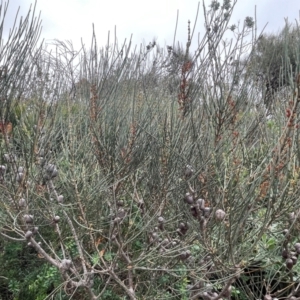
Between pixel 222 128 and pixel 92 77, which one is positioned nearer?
pixel 222 128

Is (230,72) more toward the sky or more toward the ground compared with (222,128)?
more toward the sky

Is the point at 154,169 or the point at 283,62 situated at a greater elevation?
the point at 283,62

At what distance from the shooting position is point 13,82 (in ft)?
7.20

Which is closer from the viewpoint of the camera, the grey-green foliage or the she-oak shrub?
the grey-green foliage

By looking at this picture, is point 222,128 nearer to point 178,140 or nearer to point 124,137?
point 178,140

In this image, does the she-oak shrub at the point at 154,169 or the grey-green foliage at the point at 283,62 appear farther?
the she-oak shrub at the point at 154,169

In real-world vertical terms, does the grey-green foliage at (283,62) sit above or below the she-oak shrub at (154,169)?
above

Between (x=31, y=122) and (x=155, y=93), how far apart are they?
1056 millimetres

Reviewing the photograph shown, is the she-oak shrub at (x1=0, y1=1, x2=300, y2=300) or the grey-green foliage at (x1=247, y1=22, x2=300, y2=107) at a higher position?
the grey-green foliage at (x1=247, y1=22, x2=300, y2=107)

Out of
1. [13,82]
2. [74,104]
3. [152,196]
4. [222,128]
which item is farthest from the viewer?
[74,104]

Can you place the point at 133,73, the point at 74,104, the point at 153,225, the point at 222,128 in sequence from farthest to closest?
the point at 74,104 → the point at 133,73 → the point at 153,225 → the point at 222,128

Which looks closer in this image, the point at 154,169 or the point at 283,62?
the point at 283,62

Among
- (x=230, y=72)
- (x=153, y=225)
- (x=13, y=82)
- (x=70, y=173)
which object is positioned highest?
(x=230, y=72)

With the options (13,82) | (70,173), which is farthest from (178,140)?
(13,82)
